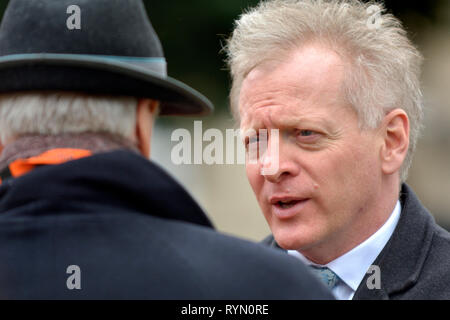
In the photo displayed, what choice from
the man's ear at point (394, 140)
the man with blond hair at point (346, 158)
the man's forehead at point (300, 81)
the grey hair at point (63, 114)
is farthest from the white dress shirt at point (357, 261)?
the grey hair at point (63, 114)

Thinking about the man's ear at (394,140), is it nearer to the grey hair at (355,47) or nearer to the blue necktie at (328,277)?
the grey hair at (355,47)

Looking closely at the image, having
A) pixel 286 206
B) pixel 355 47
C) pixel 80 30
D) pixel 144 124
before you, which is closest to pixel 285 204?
pixel 286 206

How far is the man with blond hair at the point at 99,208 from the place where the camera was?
1.95m

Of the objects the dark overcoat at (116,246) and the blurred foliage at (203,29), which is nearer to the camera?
the dark overcoat at (116,246)

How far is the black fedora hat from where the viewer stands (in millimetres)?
2148

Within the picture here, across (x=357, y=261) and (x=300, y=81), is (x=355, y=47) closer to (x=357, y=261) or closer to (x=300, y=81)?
(x=300, y=81)

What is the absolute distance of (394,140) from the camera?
130 inches

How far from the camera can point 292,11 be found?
3557mm

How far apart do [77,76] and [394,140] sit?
167 centimetres

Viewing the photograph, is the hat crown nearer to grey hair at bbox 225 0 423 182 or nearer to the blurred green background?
grey hair at bbox 225 0 423 182

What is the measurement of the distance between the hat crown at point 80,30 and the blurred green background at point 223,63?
292 inches

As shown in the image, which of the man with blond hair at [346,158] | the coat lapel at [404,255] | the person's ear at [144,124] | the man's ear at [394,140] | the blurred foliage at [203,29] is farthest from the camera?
the blurred foliage at [203,29]

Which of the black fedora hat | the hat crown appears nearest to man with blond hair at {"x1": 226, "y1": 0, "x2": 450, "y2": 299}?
the black fedora hat

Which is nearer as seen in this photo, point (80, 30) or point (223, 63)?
point (80, 30)
